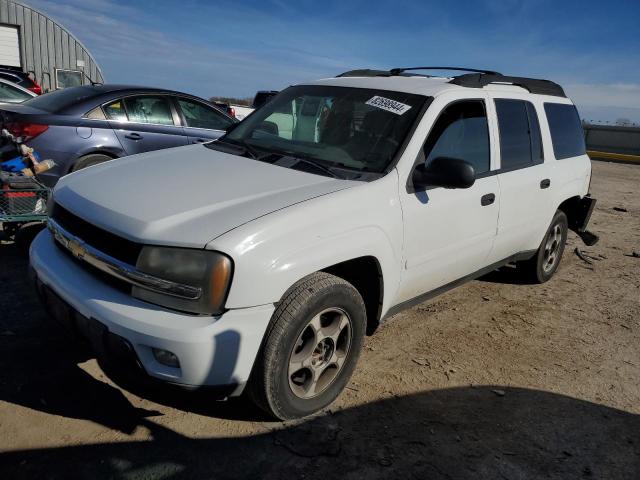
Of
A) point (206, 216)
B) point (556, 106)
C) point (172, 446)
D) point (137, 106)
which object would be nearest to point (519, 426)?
point (172, 446)

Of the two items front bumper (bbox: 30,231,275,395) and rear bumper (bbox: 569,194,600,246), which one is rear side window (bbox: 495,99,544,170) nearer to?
rear bumper (bbox: 569,194,600,246)

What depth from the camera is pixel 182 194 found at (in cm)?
258

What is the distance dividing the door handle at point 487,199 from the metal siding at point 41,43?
83.2ft

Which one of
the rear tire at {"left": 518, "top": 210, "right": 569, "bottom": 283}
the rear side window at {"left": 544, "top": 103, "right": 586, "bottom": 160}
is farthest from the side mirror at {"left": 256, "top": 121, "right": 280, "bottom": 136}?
the rear tire at {"left": 518, "top": 210, "right": 569, "bottom": 283}

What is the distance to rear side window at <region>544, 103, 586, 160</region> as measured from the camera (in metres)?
4.57

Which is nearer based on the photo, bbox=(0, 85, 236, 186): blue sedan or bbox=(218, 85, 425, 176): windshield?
bbox=(218, 85, 425, 176): windshield

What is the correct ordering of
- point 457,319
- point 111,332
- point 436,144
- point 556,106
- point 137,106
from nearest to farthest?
point 111,332
point 436,144
point 457,319
point 556,106
point 137,106

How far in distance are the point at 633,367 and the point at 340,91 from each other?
289cm

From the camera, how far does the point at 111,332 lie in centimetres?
220

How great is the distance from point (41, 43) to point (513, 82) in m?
25.7

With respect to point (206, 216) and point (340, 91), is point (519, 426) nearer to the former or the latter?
point (206, 216)

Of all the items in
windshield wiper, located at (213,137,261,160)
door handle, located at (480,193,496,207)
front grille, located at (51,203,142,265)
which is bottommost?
front grille, located at (51,203,142,265)

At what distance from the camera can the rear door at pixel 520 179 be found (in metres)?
3.81

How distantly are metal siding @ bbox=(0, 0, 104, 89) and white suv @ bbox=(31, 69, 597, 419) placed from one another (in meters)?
24.2
